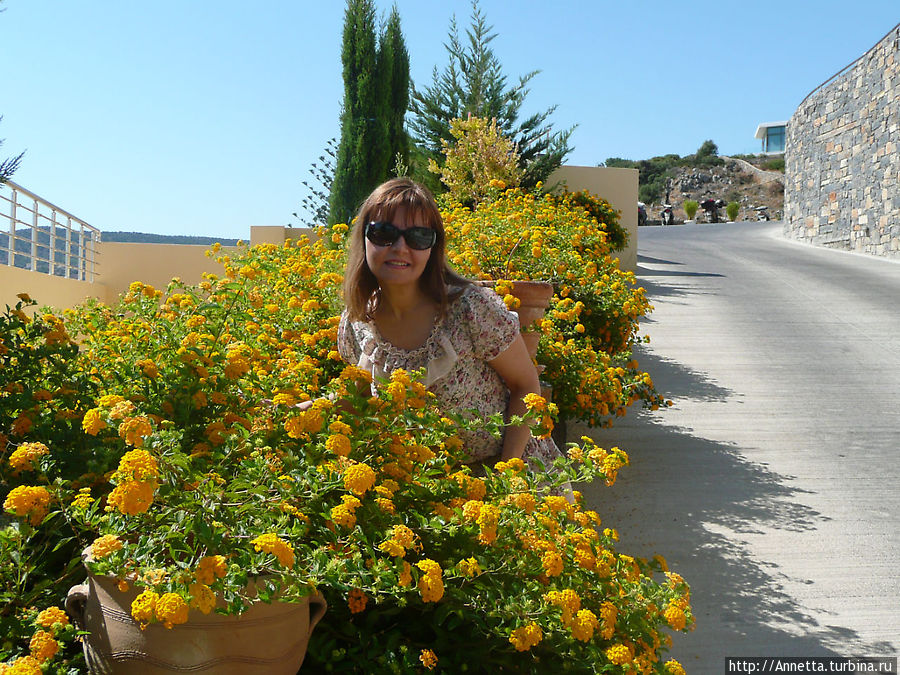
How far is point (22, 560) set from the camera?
4.52 feet

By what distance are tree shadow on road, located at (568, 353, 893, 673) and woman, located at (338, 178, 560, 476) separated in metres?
0.94

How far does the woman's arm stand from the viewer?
8.34 feet

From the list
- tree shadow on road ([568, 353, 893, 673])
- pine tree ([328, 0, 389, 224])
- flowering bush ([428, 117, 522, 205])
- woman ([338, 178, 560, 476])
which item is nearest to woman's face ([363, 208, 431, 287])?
woman ([338, 178, 560, 476])

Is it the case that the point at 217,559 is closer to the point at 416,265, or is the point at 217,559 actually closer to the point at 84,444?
the point at 84,444

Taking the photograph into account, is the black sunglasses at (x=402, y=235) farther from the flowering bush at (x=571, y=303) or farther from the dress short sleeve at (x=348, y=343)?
the flowering bush at (x=571, y=303)

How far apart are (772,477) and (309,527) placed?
3.55m

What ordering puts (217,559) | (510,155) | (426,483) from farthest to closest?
(510,155) → (426,483) → (217,559)

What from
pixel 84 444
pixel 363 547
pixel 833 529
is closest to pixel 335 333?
pixel 84 444

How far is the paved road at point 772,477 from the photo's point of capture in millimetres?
2811

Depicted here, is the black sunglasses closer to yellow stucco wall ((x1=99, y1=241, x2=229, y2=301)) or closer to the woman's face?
the woman's face

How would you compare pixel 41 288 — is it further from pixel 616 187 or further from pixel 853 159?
pixel 853 159

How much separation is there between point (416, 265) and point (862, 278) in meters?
11.6

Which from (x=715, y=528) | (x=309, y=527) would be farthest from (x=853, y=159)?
(x=309, y=527)

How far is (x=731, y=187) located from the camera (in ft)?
164
